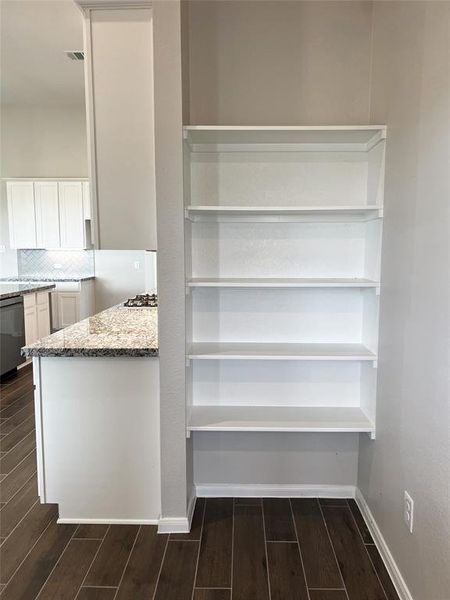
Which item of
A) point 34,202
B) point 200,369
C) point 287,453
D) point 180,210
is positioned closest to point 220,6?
point 180,210

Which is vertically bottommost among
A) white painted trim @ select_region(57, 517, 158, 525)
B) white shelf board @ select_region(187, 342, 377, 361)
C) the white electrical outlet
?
white painted trim @ select_region(57, 517, 158, 525)

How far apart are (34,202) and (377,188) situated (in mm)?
5110

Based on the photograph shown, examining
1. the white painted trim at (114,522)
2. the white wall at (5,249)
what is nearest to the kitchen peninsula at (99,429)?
the white painted trim at (114,522)

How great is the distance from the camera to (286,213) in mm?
2135

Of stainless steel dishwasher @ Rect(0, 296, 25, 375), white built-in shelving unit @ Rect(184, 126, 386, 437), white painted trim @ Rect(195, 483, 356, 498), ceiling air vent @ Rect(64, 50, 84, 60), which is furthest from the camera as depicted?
stainless steel dishwasher @ Rect(0, 296, 25, 375)

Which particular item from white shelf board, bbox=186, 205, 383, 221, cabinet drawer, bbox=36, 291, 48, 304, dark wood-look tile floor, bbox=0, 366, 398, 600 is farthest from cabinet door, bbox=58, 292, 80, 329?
white shelf board, bbox=186, 205, 383, 221

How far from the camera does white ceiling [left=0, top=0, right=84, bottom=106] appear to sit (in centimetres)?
309

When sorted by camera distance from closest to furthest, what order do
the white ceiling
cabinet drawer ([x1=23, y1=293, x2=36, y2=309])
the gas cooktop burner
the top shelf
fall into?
the top shelf
the white ceiling
the gas cooktop burner
cabinet drawer ([x1=23, y1=293, x2=36, y2=309])

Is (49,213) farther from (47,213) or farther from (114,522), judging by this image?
(114,522)

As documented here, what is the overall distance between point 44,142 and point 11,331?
2.89m

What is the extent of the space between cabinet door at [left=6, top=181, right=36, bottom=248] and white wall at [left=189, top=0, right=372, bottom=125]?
4424 mm

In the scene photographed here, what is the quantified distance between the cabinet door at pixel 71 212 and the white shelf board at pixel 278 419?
4259 millimetres

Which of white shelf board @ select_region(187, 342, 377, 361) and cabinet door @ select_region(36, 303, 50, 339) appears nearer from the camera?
white shelf board @ select_region(187, 342, 377, 361)

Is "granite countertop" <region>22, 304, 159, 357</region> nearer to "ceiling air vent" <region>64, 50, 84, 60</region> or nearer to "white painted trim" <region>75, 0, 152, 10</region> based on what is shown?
"white painted trim" <region>75, 0, 152, 10</region>
